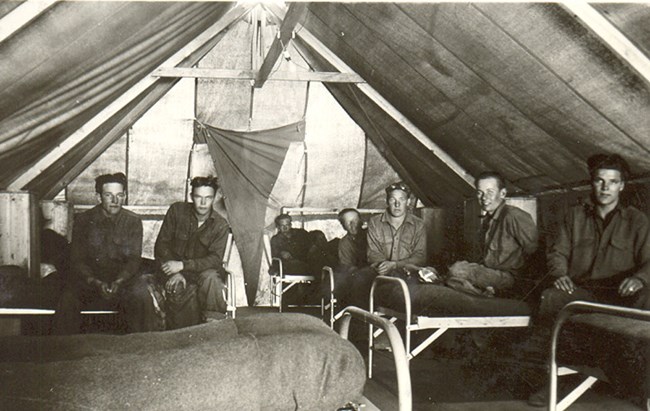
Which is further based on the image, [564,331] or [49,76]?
[49,76]

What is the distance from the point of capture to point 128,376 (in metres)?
1.44

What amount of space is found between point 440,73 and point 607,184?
1600 mm

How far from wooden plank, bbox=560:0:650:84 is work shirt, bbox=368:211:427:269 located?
2.28 meters

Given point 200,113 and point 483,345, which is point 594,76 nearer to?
point 483,345

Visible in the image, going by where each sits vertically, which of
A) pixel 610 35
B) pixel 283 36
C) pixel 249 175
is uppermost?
pixel 283 36

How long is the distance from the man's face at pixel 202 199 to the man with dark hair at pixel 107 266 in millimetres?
453

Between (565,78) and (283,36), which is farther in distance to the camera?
(283,36)

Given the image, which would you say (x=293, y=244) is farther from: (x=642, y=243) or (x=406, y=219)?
(x=642, y=243)

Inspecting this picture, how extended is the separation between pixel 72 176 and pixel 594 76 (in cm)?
562

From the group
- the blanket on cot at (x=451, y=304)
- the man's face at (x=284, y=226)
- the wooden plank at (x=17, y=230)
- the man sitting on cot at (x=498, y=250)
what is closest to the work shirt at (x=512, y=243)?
the man sitting on cot at (x=498, y=250)

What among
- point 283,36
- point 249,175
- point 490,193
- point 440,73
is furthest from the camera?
point 249,175

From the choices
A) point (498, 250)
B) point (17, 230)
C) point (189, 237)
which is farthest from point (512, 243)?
point (17, 230)

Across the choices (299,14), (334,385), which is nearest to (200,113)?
(299,14)

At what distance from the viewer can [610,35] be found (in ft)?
9.61
